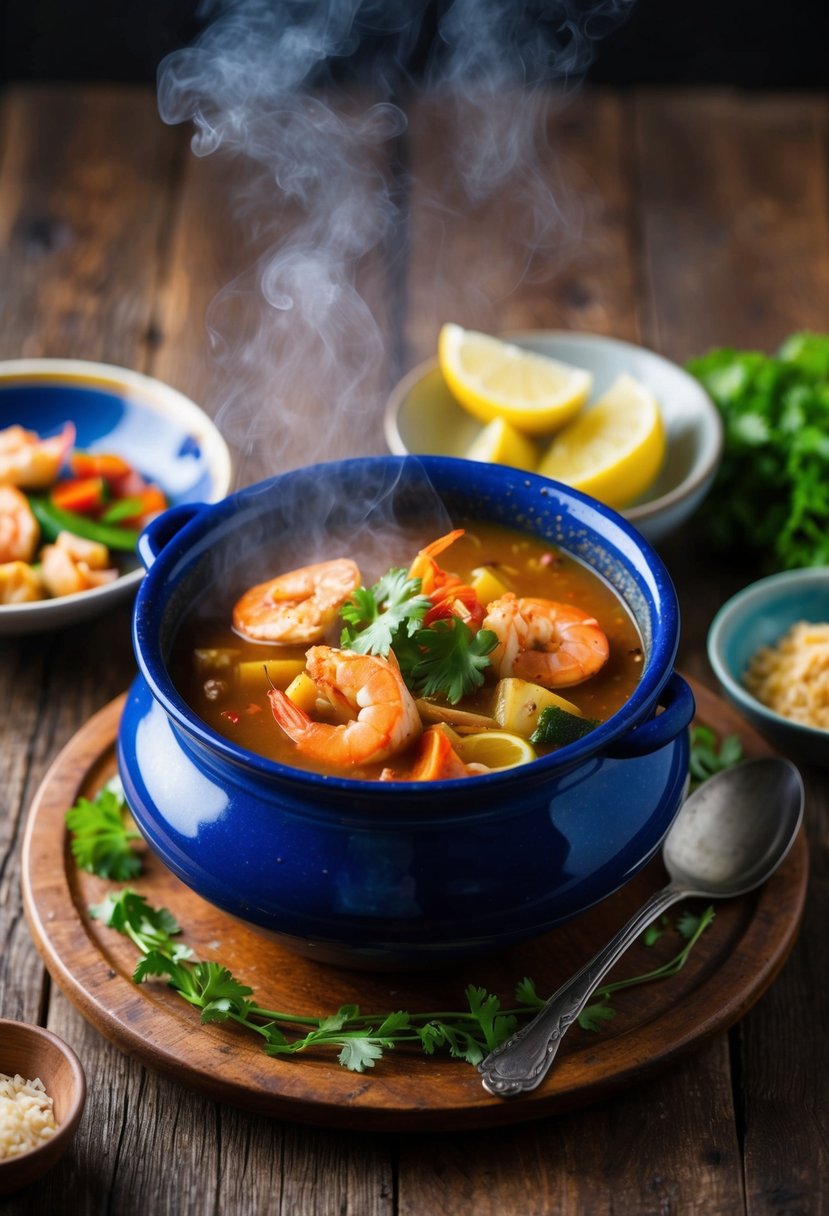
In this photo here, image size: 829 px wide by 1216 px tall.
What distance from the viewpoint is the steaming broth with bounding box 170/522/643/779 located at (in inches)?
89.7

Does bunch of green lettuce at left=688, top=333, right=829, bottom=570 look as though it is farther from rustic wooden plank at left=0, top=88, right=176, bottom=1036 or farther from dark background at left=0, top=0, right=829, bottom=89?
dark background at left=0, top=0, right=829, bottom=89

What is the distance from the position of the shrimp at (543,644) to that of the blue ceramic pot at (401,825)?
104 millimetres

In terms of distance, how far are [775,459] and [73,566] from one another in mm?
1780

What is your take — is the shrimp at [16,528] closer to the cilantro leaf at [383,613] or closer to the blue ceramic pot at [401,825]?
the blue ceramic pot at [401,825]

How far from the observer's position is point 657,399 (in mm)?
3762

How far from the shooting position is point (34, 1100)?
6.86 ft

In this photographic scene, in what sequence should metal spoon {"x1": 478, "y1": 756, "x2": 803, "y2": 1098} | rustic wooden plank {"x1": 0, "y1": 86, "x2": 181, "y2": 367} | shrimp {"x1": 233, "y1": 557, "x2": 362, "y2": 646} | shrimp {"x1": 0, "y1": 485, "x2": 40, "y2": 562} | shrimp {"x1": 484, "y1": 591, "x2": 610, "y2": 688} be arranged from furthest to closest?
1. rustic wooden plank {"x1": 0, "y1": 86, "x2": 181, "y2": 367}
2. shrimp {"x1": 0, "y1": 485, "x2": 40, "y2": 562}
3. shrimp {"x1": 233, "y1": 557, "x2": 362, "y2": 646}
4. shrimp {"x1": 484, "y1": 591, "x2": 610, "y2": 688}
5. metal spoon {"x1": 478, "y1": 756, "x2": 803, "y2": 1098}

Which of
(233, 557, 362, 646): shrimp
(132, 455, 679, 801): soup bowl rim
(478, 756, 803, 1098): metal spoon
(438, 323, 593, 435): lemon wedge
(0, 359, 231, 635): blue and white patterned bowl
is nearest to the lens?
(132, 455, 679, 801): soup bowl rim

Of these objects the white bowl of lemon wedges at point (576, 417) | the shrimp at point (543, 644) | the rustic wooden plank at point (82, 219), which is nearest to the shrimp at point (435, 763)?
the shrimp at point (543, 644)

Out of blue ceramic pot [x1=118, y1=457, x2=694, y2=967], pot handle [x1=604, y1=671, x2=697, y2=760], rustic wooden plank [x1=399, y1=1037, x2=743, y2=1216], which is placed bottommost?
rustic wooden plank [x1=399, y1=1037, x2=743, y2=1216]

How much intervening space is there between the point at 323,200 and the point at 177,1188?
11.7 feet

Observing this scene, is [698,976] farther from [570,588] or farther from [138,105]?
[138,105]

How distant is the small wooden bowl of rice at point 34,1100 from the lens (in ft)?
6.49

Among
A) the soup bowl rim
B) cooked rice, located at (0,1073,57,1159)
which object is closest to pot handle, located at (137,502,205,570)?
the soup bowl rim
